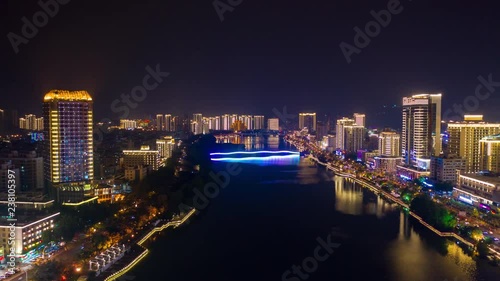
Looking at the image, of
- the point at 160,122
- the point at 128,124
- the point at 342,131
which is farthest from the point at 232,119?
the point at 342,131

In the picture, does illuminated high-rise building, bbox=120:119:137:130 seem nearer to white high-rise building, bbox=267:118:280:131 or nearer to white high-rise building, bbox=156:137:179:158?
white high-rise building, bbox=156:137:179:158

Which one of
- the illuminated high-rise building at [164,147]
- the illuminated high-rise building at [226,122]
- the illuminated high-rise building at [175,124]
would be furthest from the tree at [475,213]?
the illuminated high-rise building at [226,122]

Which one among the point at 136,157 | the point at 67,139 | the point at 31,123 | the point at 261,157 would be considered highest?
the point at 31,123

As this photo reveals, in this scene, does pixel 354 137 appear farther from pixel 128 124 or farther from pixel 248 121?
pixel 248 121

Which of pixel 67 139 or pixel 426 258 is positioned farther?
pixel 67 139

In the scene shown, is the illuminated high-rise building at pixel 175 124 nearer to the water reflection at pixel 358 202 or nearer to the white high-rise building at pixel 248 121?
the white high-rise building at pixel 248 121

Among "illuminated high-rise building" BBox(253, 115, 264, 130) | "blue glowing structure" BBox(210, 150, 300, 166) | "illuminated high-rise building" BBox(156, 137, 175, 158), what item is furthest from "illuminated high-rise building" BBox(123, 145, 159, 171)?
"illuminated high-rise building" BBox(253, 115, 264, 130)
